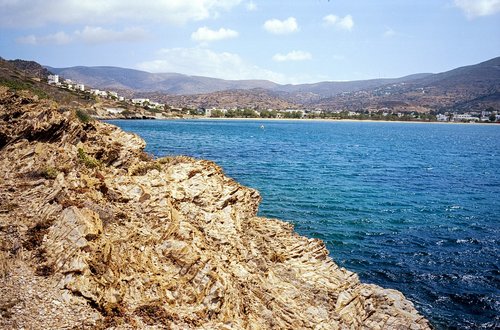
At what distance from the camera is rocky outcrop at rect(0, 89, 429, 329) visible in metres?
11.7

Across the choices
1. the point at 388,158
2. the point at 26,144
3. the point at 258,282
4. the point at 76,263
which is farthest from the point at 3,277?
the point at 388,158

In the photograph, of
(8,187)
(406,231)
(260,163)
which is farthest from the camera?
(260,163)

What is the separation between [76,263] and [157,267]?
284cm

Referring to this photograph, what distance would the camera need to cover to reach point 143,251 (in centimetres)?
1425

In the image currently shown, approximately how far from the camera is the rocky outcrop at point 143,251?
11688 mm

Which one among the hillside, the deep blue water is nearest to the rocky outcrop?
the hillside

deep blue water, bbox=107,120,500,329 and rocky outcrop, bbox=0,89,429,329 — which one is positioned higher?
rocky outcrop, bbox=0,89,429,329

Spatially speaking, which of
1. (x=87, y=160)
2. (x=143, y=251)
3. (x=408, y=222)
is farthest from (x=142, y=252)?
(x=408, y=222)

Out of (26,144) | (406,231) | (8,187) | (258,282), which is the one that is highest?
(26,144)

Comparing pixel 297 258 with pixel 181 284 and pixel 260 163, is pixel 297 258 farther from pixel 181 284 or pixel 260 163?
pixel 260 163

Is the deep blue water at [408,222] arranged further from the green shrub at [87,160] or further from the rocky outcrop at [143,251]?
the green shrub at [87,160]

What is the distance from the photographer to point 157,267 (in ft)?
45.4

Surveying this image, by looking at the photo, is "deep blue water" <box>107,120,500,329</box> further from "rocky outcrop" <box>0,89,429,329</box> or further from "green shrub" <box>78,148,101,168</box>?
"green shrub" <box>78,148,101,168</box>

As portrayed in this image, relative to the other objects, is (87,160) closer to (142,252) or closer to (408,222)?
(142,252)
